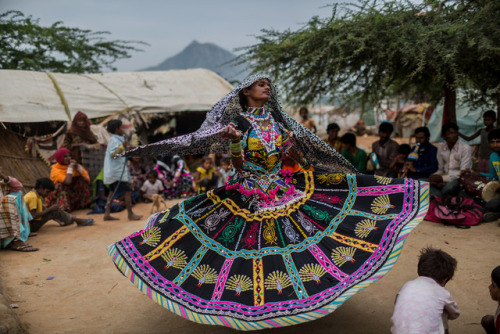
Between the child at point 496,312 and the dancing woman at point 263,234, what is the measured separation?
22.3 inches

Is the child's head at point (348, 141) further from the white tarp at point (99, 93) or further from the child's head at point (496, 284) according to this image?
the child's head at point (496, 284)

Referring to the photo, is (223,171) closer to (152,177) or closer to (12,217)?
(152,177)

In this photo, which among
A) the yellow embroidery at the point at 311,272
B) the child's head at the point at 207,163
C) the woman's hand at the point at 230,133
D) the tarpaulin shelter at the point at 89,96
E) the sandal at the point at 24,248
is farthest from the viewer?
the child's head at the point at 207,163

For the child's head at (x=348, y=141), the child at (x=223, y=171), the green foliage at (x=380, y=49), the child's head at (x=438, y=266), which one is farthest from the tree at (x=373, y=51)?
the child's head at (x=438, y=266)

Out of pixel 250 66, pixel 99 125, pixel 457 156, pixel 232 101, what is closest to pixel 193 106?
pixel 99 125

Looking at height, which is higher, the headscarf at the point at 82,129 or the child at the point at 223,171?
the headscarf at the point at 82,129

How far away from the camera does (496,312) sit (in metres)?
2.74

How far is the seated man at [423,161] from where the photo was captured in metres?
7.30

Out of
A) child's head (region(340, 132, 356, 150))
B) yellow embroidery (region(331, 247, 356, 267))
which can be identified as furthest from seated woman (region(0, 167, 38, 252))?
child's head (region(340, 132, 356, 150))

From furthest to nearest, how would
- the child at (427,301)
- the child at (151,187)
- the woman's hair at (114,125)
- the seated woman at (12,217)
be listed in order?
the child at (151,187), the woman's hair at (114,125), the seated woman at (12,217), the child at (427,301)

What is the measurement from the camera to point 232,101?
3758mm

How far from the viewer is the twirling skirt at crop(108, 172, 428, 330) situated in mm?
2787

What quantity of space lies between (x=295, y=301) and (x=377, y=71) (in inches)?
237

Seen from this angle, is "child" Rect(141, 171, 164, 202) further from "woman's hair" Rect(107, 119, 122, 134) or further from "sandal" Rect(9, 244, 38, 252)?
"sandal" Rect(9, 244, 38, 252)
